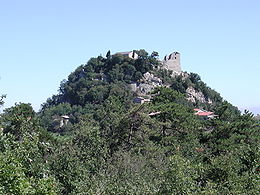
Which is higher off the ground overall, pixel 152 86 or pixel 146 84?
pixel 146 84

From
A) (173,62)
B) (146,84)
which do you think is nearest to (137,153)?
(146,84)

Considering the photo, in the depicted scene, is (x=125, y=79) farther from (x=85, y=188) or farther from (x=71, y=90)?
(x=85, y=188)

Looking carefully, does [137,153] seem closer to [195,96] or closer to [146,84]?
[146,84]

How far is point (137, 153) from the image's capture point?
28672mm

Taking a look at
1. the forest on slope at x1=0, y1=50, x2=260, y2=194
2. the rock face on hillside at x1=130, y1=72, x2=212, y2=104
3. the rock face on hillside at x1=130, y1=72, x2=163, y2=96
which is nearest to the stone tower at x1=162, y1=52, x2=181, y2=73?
the rock face on hillside at x1=130, y1=72, x2=163, y2=96

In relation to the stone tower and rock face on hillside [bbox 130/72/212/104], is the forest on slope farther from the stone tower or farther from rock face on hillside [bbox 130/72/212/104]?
the stone tower

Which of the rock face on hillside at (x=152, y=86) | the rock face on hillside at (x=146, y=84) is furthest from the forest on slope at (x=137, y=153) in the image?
the rock face on hillside at (x=152, y=86)

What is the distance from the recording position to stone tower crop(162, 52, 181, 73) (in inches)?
4106

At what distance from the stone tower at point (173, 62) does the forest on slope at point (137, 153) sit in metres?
60.6

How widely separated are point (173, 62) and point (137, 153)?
79.8 metres

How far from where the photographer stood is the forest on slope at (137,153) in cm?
1439

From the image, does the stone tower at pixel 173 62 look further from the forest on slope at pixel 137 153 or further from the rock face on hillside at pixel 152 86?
the forest on slope at pixel 137 153

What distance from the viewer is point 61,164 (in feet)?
66.3

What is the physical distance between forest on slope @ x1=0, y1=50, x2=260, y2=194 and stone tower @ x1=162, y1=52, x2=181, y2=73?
60644 mm
